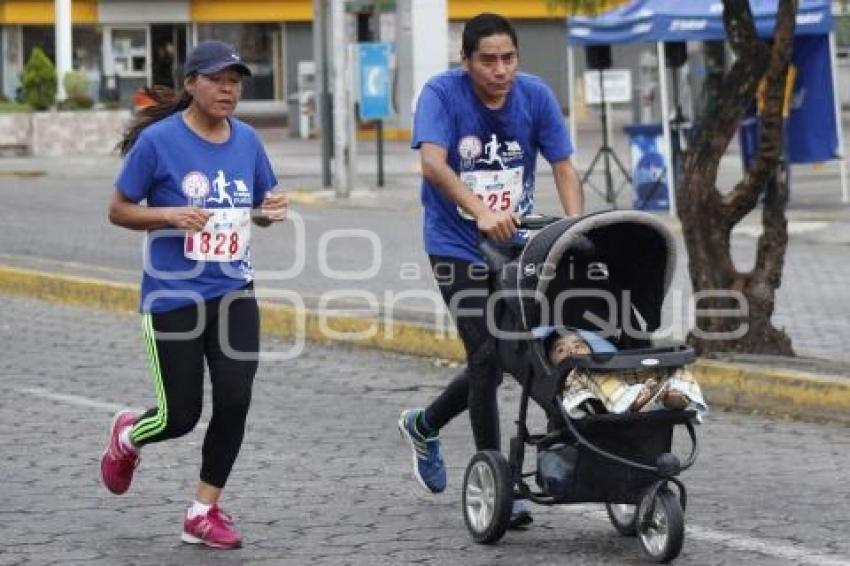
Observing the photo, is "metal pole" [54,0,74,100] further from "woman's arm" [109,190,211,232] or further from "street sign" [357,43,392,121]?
"woman's arm" [109,190,211,232]

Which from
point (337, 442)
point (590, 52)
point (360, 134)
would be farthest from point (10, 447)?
point (360, 134)

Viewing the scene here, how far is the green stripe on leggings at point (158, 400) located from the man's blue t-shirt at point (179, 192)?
0.24ft

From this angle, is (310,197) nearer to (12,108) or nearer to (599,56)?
(599,56)

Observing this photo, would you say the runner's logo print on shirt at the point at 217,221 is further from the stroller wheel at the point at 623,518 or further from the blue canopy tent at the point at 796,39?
the blue canopy tent at the point at 796,39

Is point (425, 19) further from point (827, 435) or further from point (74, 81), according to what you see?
point (827, 435)

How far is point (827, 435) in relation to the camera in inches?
381

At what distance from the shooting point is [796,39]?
22.0 metres

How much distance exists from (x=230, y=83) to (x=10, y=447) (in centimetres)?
280

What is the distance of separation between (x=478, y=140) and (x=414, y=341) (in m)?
5.15

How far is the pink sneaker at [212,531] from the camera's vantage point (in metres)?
7.26

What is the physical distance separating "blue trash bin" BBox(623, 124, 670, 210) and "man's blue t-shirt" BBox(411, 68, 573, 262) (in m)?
14.8

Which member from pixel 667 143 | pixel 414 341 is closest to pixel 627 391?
pixel 414 341

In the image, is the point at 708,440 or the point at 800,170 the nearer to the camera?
the point at 708,440

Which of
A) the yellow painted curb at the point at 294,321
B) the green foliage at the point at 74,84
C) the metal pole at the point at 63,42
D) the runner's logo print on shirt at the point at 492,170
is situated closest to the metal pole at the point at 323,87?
the green foliage at the point at 74,84
